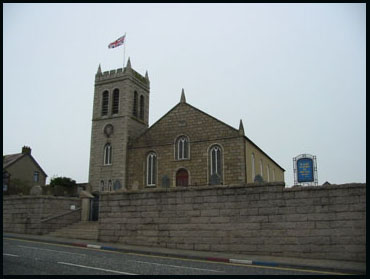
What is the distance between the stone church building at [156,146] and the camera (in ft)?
101

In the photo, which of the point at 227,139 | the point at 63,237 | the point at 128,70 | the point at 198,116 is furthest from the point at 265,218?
the point at 128,70

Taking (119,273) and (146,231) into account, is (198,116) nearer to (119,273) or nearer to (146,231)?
(146,231)

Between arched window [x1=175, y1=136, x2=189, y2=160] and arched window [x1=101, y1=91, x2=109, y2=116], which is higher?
arched window [x1=101, y1=91, x2=109, y2=116]

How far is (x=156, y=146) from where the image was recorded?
33406 millimetres

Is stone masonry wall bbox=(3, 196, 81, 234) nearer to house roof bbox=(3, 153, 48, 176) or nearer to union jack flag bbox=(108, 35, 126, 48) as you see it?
house roof bbox=(3, 153, 48, 176)

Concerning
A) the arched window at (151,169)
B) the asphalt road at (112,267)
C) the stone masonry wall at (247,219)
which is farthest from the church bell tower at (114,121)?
the asphalt road at (112,267)

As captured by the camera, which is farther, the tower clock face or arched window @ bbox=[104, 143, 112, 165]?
the tower clock face

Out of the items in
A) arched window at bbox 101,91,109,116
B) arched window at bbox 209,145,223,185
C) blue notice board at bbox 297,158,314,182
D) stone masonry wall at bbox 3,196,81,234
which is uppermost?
arched window at bbox 101,91,109,116

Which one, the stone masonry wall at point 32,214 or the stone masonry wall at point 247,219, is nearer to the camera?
the stone masonry wall at point 247,219

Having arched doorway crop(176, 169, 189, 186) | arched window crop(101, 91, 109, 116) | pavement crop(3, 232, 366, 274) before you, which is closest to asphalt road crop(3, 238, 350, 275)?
pavement crop(3, 232, 366, 274)

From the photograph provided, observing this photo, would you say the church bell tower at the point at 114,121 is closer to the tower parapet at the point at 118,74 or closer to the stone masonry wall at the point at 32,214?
the tower parapet at the point at 118,74

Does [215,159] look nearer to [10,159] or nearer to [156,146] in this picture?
[156,146]

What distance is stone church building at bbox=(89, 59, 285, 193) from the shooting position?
3077 cm

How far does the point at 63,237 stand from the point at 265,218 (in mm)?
12239
